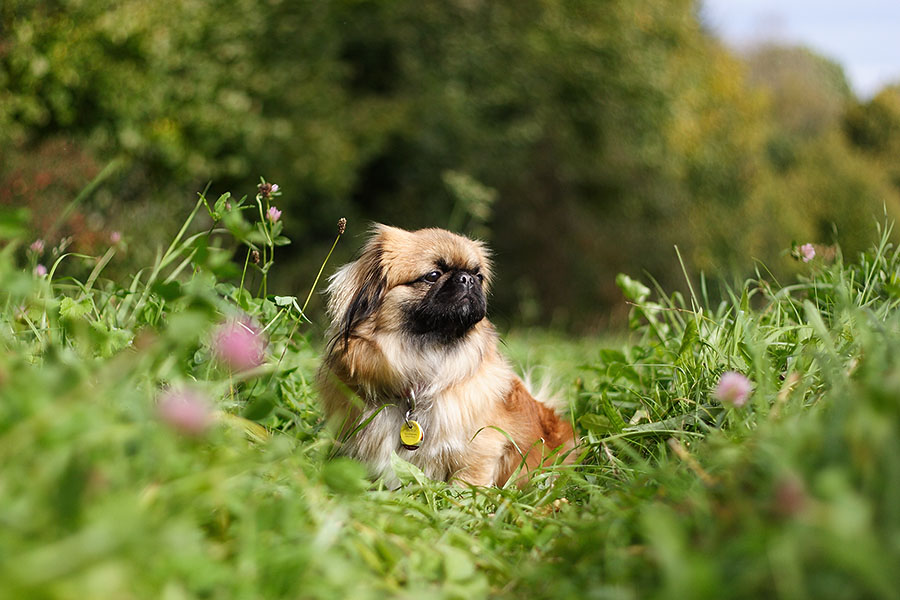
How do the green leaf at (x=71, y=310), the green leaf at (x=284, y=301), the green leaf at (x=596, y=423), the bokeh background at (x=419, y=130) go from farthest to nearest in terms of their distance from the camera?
1. the bokeh background at (x=419, y=130)
2. the green leaf at (x=596, y=423)
3. the green leaf at (x=284, y=301)
4. the green leaf at (x=71, y=310)

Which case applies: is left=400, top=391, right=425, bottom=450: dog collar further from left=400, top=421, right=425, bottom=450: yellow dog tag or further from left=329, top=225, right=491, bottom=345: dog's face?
left=329, top=225, right=491, bottom=345: dog's face

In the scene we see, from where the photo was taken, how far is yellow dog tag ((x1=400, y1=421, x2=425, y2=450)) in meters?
2.90

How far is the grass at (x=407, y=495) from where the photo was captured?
3.77 feet

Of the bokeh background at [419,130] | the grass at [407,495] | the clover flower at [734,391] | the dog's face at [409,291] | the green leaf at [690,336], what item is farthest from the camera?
the bokeh background at [419,130]

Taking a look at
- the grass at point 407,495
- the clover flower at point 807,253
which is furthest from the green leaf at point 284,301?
the clover flower at point 807,253

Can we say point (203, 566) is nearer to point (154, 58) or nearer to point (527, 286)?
point (154, 58)

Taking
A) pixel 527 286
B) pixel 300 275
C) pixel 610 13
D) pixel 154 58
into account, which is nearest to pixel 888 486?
pixel 154 58

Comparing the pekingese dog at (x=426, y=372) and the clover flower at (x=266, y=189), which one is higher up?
the clover flower at (x=266, y=189)

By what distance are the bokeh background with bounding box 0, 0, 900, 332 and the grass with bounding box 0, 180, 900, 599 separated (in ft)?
5.50

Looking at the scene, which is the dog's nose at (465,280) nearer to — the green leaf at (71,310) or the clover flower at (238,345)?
the clover flower at (238,345)

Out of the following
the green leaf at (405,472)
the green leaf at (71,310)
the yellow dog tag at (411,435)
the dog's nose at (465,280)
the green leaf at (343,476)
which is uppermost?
the dog's nose at (465,280)

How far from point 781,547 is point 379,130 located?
12.5 metres

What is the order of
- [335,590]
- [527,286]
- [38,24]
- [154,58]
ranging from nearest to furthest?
1. [335,590]
2. [38,24]
3. [154,58]
4. [527,286]

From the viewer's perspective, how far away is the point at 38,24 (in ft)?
20.9
